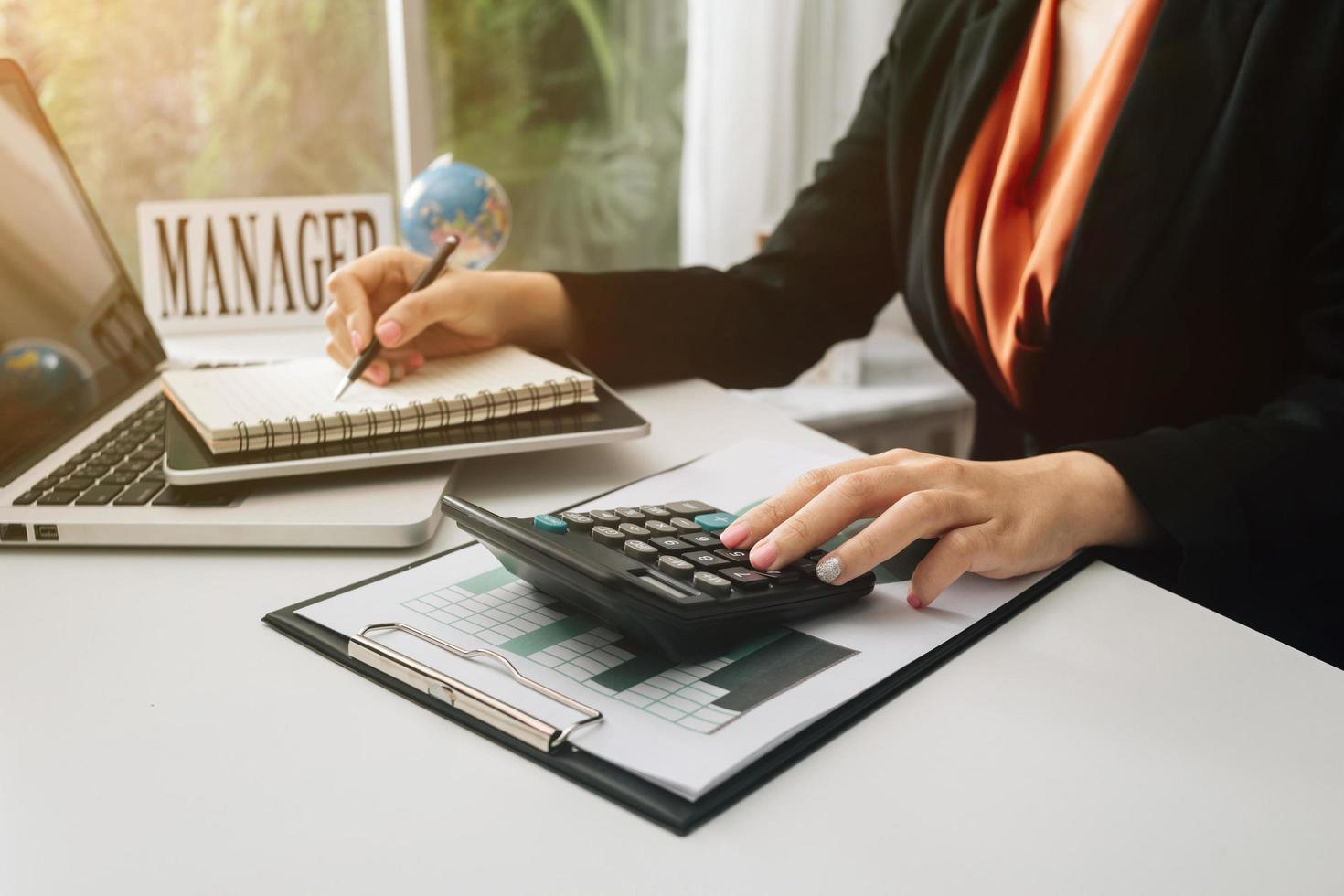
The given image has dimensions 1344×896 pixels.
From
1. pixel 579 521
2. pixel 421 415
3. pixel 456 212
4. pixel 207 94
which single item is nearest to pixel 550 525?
pixel 579 521

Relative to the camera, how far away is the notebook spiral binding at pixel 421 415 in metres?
0.64

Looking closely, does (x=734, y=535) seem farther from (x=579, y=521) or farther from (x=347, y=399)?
(x=347, y=399)

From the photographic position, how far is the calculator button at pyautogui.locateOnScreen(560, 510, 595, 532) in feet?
1.63

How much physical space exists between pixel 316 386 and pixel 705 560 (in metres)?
0.38

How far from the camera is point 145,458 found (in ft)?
2.19

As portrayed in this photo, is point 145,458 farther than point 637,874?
Yes

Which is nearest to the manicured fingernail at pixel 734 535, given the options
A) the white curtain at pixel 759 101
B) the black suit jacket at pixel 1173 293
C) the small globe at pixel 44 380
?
the black suit jacket at pixel 1173 293

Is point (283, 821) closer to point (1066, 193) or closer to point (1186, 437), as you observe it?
point (1186, 437)

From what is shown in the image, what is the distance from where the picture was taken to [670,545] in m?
0.49

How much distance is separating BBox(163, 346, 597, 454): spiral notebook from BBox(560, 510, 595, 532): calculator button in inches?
8.1

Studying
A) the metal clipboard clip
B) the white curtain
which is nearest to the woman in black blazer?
the metal clipboard clip

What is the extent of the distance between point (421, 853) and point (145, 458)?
418 mm

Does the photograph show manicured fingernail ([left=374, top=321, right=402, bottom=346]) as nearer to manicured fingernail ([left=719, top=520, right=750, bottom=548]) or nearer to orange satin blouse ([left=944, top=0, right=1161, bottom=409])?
manicured fingernail ([left=719, top=520, right=750, bottom=548])

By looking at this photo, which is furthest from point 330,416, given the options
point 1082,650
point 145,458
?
point 1082,650
